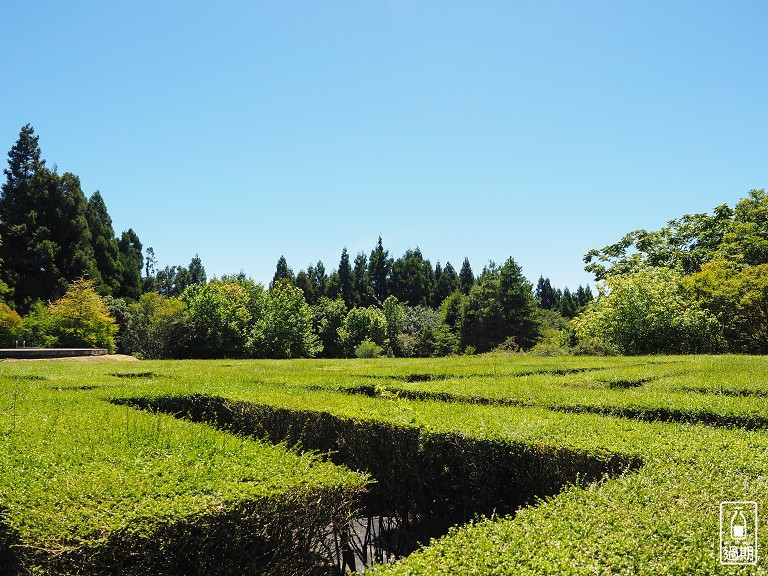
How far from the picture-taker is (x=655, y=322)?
17.7 meters

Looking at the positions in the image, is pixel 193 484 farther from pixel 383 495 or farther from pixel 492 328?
pixel 492 328

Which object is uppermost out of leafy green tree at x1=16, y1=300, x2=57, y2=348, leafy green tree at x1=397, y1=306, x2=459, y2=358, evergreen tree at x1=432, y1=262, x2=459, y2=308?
evergreen tree at x1=432, y1=262, x2=459, y2=308

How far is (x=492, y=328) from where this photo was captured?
45.1 meters

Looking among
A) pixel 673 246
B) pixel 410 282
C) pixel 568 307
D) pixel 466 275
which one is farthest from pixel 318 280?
pixel 673 246

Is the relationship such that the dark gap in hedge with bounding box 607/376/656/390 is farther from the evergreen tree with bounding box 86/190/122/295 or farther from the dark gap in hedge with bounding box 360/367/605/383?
the evergreen tree with bounding box 86/190/122/295

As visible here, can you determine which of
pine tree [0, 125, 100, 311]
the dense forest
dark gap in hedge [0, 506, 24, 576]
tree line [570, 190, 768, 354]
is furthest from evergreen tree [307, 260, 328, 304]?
dark gap in hedge [0, 506, 24, 576]

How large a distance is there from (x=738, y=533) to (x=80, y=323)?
115 feet

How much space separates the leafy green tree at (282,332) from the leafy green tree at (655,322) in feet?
62.2

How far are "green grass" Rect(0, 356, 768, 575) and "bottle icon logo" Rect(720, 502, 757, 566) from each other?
5 cm

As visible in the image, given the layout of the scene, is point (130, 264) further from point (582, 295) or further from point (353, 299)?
point (582, 295)

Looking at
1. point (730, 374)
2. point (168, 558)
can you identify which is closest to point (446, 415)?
point (168, 558)

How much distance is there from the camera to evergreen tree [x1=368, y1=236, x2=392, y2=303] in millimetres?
70625

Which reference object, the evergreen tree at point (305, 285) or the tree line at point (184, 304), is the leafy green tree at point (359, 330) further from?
the evergreen tree at point (305, 285)

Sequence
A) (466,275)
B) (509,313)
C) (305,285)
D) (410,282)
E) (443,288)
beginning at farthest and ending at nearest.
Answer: (466,275) → (443,288) → (410,282) → (305,285) → (509,313)
